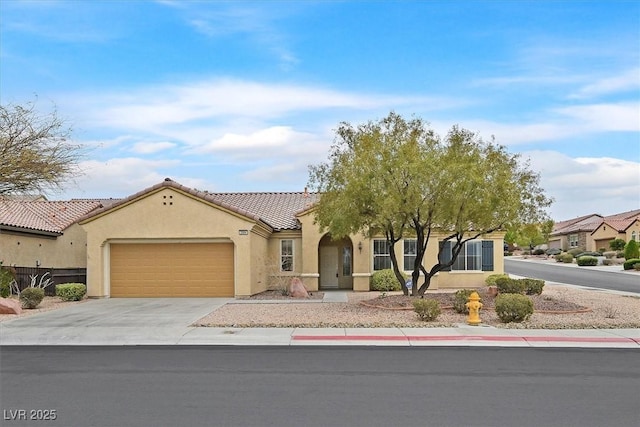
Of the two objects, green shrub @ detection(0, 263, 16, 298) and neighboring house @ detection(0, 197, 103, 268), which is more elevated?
neighboring house @ detection(0, 197, 103, 268)

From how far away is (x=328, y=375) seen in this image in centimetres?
1045

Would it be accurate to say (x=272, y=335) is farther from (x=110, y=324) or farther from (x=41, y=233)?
(x=41, y=233)

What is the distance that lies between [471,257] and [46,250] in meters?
19.8

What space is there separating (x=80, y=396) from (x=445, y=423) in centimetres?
501

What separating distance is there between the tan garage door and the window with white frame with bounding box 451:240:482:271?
1087 cm

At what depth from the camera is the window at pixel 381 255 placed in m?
28.8

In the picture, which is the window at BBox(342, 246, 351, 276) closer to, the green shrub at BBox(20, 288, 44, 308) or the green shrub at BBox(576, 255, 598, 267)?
the green shrub at BBox(20, 288, 44, 308)

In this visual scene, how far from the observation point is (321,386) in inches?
378

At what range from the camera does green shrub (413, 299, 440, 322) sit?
17.0 metres

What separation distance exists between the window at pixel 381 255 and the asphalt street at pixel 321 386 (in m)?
15.5

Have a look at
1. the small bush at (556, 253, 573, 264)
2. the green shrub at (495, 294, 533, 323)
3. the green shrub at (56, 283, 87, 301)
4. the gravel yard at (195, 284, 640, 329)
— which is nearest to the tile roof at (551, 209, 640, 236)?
the small bush at (556, 253, 573, 264)

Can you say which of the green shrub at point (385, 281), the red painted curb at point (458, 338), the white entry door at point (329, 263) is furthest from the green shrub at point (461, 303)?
the white entry door at point (329, 263)

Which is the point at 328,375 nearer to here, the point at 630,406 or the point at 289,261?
the point at 630,406

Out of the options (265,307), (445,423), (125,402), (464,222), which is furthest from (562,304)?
(125,402)
